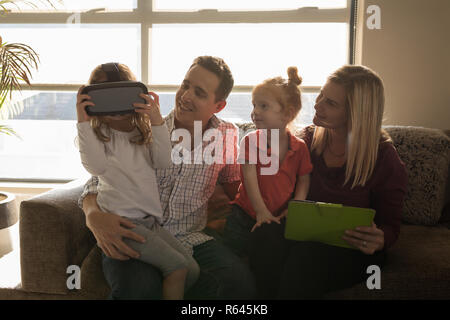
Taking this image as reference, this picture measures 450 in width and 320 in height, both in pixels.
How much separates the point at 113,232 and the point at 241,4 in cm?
183

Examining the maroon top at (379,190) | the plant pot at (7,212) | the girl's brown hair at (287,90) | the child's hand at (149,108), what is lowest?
the plant pot at (7,212)

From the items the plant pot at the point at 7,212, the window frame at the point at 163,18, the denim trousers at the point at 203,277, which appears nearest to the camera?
the denim trousers at the point at 203,277

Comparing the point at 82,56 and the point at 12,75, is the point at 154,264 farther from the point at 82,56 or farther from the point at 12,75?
the point at 82,56

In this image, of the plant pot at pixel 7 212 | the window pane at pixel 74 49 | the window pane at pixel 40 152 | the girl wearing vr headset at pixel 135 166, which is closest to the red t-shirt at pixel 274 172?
the girl wearing vr headset at pixel 135 166

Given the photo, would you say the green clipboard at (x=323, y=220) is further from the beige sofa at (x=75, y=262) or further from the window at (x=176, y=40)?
the window at (x=176, y=40)

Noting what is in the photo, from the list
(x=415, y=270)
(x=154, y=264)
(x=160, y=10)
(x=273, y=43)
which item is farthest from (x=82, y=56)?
(x=415, y=270)

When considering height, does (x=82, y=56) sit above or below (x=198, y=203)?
above

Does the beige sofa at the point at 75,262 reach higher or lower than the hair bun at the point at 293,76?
lower

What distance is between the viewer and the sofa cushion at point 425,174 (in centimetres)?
185

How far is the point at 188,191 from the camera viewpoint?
5.07ft

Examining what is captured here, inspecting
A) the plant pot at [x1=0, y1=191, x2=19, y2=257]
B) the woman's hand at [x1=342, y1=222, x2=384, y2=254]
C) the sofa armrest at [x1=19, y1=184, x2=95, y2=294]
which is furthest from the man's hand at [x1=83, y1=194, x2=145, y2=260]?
the plant pot at [x1=0, y1=191, x2=19, y2=257]

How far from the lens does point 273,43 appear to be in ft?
8.70

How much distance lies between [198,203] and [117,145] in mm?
359

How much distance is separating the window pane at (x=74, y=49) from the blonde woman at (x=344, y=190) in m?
1.57
